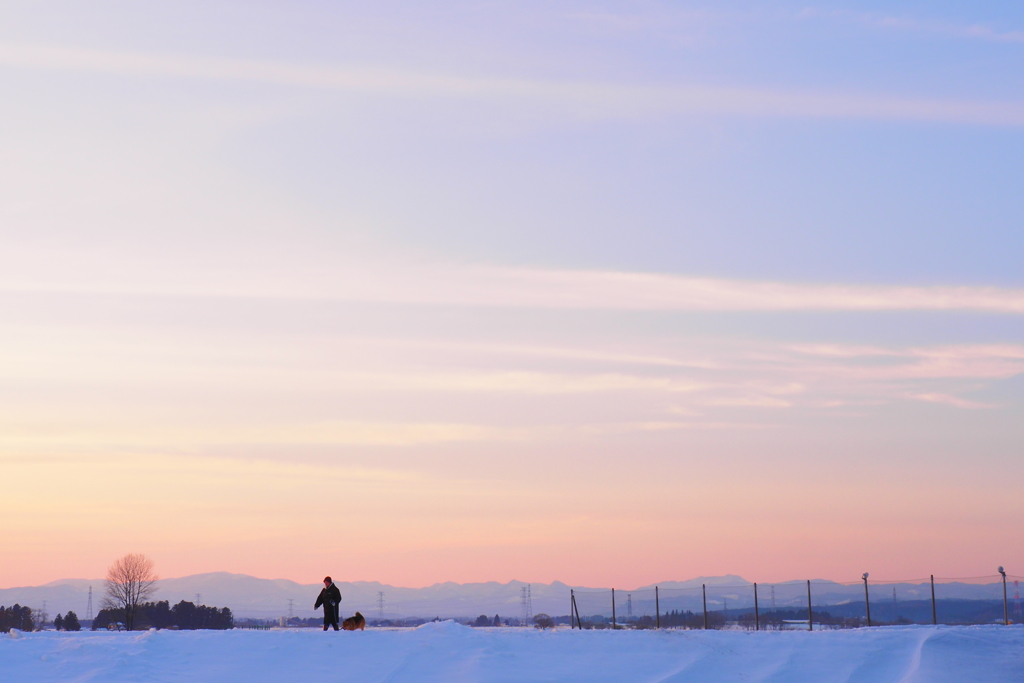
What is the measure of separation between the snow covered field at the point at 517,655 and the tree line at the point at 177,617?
72.0 meters

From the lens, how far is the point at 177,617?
102 metres

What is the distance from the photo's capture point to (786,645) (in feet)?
105

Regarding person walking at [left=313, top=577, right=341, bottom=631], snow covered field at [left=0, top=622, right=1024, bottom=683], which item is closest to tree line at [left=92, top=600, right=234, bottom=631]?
person walking at [left=313, top=577, right=341, bottom=631]

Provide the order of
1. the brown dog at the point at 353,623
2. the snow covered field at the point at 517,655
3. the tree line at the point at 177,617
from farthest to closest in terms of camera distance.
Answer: the tree line at the point at 177,617, the brown dog at the point at 353,623, the snow covered field at the point at 517,655

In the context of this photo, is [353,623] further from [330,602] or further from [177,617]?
[177,617]

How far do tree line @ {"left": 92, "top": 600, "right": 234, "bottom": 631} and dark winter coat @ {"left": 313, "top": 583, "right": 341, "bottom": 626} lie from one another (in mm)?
66973

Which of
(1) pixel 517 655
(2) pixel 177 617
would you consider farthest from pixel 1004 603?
(2) pixel 177 617

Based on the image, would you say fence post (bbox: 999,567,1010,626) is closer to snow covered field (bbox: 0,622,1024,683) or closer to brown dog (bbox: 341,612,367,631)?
snow covered field (bbox: 0,622,1024,683)

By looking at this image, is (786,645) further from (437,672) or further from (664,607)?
(664,607)

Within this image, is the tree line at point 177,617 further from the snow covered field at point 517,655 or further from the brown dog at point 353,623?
the snow covered field at point 517,655

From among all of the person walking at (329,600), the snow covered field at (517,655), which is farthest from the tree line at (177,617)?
the snow covered field at (517,655)

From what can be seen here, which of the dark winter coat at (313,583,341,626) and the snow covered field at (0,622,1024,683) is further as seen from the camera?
the dark winter coat at (313,583,341,626)

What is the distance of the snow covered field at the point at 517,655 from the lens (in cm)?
2598

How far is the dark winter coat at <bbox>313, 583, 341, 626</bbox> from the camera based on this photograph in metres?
33.8
